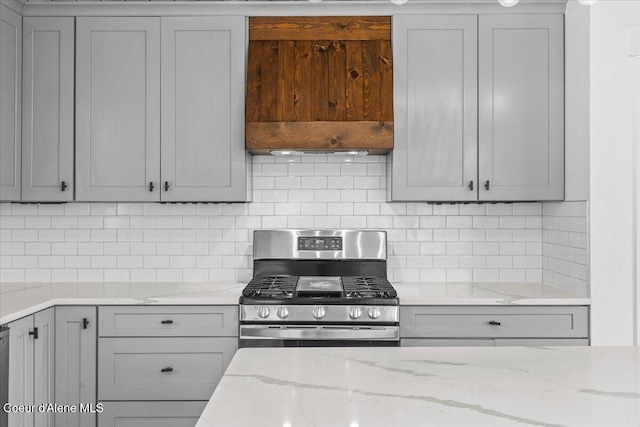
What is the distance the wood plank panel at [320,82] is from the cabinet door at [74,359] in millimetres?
1578

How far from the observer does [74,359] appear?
292 cm

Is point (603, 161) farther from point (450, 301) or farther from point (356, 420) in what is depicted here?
point (356, 420)

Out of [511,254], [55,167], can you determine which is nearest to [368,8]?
[511,254]

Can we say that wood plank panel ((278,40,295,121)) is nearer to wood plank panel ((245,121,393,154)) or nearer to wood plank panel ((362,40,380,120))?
wood plank panel ((245,121,393,154))

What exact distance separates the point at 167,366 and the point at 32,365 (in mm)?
625

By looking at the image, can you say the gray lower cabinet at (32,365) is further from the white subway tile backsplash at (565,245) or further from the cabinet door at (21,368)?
the white subway tile backsplash at (565,245)

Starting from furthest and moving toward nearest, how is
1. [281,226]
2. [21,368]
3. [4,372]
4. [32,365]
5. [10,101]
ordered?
1. [281,226]
2. [10,101]
3. [32,365]
4. [21,368]
5. [4,372]

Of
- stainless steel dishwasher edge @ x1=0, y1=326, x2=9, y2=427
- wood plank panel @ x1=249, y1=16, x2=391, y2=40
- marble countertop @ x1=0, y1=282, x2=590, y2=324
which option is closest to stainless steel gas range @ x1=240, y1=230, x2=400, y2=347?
marble countertop @ x1=0, y1=282, x2=590, y2=324

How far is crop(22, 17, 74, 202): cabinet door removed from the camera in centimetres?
321

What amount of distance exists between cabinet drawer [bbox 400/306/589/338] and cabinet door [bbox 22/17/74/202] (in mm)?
2041

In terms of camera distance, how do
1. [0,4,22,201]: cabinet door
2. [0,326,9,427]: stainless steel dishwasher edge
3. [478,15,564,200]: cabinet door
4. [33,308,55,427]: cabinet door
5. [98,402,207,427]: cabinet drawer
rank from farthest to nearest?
[478,15,564,200]: cabinet door, [0,4,22,201]: cabinet door, [98,402,207,427]: cabinet drawer, [33,308,55,427]: cabinet door, [0,326,9,427]: stainless steel dishwasher edge

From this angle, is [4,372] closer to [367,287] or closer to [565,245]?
[367,287]

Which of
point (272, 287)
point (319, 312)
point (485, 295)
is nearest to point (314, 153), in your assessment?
point (272, 287)

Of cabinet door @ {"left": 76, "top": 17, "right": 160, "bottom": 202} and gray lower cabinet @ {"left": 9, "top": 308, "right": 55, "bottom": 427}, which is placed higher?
cabinet door @ {"left": 76, "top": 17, "right": 160, "bottom": 202}
